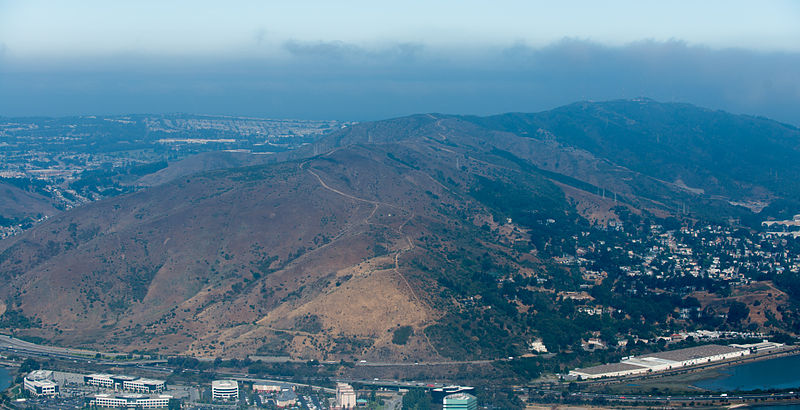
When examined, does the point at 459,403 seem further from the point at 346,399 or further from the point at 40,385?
the point at 40,385

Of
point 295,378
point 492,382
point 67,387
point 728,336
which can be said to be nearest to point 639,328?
point 728,336

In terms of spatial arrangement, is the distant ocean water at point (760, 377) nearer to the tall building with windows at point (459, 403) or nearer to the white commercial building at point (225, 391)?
the tall building with windows at point (459, 403)

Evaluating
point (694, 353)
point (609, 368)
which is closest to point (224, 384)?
point (609, 368)

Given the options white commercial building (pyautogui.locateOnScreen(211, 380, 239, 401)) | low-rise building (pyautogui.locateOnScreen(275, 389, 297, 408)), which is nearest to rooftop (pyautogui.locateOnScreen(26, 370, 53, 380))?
white commercial building (pyautogui.locateOnScreen(211, 380, 239, 401))

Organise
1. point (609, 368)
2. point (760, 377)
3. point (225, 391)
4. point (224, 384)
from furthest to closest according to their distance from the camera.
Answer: point (609, 368) < point (760, 377) < point (224, 384) < point (225, 391)

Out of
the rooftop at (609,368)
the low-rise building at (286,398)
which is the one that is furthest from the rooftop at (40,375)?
the rooftop at (609,368)

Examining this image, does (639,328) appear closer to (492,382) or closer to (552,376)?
(552,376)

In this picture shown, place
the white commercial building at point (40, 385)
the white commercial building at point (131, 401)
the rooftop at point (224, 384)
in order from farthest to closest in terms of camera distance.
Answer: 1. the white commercial building at point (40, 385)
2. the rooftop at point (224, 384)
3. the white commercial building at point (131, 401)
